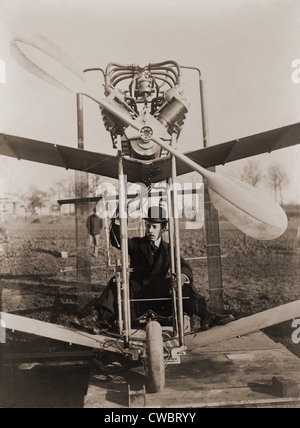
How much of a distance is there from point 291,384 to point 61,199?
10.9ft

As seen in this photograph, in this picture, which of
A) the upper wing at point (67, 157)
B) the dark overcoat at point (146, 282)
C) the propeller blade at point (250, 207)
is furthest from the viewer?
the dark overcoat at point (146, 282)

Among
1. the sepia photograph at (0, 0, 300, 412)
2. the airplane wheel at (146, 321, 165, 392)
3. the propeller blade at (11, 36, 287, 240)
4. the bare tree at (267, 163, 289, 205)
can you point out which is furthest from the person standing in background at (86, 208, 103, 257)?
the bare tree at (267, 163, 289, 205)

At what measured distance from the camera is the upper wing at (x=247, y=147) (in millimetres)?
3412

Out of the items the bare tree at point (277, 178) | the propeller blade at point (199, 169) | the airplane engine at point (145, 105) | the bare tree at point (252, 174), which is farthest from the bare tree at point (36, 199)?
the bare tree at point (277, 178)

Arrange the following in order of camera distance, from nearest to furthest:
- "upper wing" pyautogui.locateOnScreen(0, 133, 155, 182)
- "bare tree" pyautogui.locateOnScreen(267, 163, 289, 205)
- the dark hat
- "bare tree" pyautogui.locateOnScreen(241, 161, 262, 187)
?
1. "upper wing" pyautogui.locateOnScreen(0, 133, 155, 182)
2. the dark hat
3. "bare tree" pyautogui.locateOnScreen(267, 163, 289, 205)
4. "bare tree" pyautogui.locateOnScreen(241, 161, 262, 187)

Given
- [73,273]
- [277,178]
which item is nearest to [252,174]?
[277,178]

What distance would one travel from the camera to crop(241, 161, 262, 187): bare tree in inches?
187

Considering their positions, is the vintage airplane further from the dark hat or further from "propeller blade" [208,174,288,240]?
the dark hat

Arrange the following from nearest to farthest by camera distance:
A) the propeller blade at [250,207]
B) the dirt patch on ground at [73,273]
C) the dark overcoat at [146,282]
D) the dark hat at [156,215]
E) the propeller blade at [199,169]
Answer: the propeller blade at [199,169]
the propeller blade at [250,207]
the dark overcoat at [146,282]
the dark hat at [156,215]
the dirt patch on ground at [73,273]

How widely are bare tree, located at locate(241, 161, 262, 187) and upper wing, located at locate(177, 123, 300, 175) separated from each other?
2.79ft

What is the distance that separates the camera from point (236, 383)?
3.27m

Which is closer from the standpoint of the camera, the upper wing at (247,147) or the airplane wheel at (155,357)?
the airplane wheel at (155,357)

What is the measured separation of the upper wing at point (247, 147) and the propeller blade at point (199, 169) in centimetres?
61

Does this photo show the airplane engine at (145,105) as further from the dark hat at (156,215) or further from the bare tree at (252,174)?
the bare tree at (252,174)
